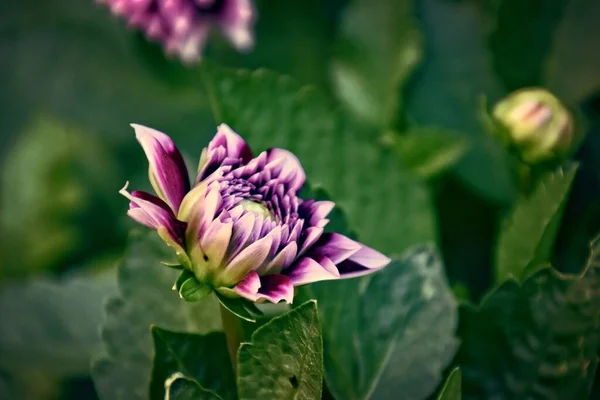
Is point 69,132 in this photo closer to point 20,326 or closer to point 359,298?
point 20,326

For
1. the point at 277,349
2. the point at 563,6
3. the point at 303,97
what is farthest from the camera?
the point at 563,6

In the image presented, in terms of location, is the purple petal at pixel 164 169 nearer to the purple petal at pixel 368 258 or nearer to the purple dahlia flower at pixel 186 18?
the purple petal at pixel 368 258

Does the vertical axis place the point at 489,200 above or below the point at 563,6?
below

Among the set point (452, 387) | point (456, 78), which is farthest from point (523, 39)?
point (452, 387)

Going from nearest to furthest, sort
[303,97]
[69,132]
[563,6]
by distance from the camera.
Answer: [303,97] → [563,6] → [69,132]

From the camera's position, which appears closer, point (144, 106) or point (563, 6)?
point (563, 6)

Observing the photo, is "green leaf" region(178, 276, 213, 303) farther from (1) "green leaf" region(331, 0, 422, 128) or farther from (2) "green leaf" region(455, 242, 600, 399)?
(1) "green leaf" region(331, 0, 422, 128)

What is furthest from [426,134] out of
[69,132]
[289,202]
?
[69,132]
